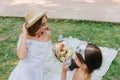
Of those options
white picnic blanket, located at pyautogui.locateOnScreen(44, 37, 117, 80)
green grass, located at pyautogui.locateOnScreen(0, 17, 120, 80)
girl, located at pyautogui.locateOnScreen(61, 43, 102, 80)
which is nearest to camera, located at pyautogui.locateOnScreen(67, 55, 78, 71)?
girl, located at pyautogui.locateOnScreen(61, 43, 102, 80)

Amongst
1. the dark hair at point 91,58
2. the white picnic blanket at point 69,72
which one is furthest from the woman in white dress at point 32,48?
the dark hair at point 91,58

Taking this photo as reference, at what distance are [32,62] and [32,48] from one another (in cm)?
16

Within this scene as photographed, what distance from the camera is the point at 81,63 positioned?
125 inches

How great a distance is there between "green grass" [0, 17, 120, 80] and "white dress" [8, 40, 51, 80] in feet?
2.54

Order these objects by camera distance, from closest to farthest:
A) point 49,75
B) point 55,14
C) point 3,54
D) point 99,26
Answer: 1. point 49,75
2. point 3,54
3. point 99,26
4. point 55,14

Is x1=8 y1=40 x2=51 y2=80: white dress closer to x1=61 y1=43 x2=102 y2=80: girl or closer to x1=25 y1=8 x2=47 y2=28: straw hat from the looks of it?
x1=25 y1=8 x2=47 y2=28: straw hat

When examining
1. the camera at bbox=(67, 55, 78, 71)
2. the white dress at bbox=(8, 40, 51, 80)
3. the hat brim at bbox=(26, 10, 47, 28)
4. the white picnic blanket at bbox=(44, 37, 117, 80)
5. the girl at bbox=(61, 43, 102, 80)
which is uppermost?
the hat brim at bbox=(26, 10, 47, 28)

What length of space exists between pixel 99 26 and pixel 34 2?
172 centimetres

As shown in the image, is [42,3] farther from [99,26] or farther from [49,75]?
[49,75]

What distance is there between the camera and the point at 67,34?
18.5 feet

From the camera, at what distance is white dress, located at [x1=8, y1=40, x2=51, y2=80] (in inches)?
150

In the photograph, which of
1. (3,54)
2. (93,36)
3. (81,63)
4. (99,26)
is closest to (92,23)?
(99,26)

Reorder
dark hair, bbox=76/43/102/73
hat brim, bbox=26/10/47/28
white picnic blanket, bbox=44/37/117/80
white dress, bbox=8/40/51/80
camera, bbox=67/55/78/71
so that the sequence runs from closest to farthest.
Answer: dark hair, bbox=76/43/102/73 → camera, bbox=67/55/78/71 → hat brim, bbox=26/10/47/28 → white dress, bbox=8/40/51/80 → white picnic blanket, bbox=44/37/117/80

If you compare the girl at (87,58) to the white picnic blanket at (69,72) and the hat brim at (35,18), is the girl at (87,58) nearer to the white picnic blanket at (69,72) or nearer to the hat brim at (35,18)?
the hat brim at (35,18)
